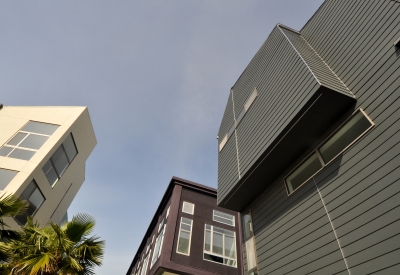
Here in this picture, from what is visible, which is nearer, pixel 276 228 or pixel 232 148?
pixel 276 228

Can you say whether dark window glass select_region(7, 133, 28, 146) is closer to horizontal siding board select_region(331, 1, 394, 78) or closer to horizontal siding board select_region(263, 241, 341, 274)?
horizontal siding board select_region(263, 241, 341, 274)

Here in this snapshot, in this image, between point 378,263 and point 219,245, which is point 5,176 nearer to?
point 219,245

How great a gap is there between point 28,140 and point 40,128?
1088mm

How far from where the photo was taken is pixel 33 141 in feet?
45.5

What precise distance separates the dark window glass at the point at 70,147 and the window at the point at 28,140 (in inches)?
41.4

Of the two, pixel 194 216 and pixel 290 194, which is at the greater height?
pixel 194 216

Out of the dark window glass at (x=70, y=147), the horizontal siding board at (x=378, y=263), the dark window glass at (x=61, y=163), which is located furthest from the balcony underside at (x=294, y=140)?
the dark window glass at (x=70, y=147)

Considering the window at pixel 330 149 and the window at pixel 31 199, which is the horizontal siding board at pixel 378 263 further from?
the window at pixel 31 199

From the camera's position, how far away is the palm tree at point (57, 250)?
20.6 ft

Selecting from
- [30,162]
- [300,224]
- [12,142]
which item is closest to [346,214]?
[300,224]

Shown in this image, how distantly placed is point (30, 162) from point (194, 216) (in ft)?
34.7

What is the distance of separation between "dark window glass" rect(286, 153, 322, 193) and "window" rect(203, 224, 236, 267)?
9917 mm

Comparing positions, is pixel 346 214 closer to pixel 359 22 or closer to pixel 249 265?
pixel 249 265

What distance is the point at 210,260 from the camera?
15.2m
